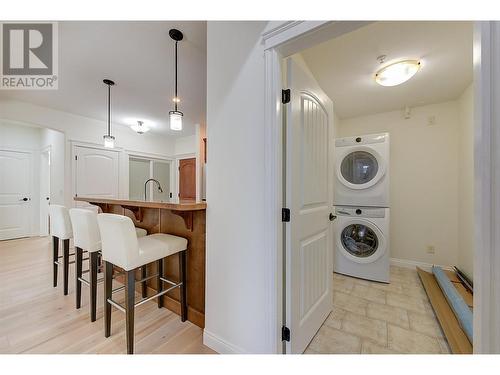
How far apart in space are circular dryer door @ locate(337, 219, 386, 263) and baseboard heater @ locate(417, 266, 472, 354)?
0.59 m

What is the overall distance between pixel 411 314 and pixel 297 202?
1.65 m

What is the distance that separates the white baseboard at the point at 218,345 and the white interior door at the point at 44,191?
17.5ft

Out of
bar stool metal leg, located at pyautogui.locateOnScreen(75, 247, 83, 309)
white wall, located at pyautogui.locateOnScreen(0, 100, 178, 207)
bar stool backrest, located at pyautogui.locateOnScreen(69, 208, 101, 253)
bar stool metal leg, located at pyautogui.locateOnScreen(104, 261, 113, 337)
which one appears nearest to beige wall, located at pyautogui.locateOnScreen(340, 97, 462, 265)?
bar stool metal leg, located at pyautogui.locateOnScreen(104, 261, 113, 337)

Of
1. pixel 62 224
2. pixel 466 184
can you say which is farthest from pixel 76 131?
pixel 466 184

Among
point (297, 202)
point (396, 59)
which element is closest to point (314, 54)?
point (396, 59)

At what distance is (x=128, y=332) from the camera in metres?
1.32

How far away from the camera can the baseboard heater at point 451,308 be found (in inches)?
55.7

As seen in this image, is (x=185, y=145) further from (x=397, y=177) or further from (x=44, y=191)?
(x=397, y=177)

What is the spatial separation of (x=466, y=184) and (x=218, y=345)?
122 inches

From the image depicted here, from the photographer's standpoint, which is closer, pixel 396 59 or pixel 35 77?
pixel 396 59

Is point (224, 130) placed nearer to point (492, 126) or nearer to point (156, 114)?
point (492, 126)

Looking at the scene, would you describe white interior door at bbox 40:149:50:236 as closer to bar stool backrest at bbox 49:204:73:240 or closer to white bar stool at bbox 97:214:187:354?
bar stool backrest at bbox 49:204:73:240

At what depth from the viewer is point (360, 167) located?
263 centimetres

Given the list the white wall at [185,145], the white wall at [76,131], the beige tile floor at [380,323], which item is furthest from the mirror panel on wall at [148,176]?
the beige tile floor at [380,323]
